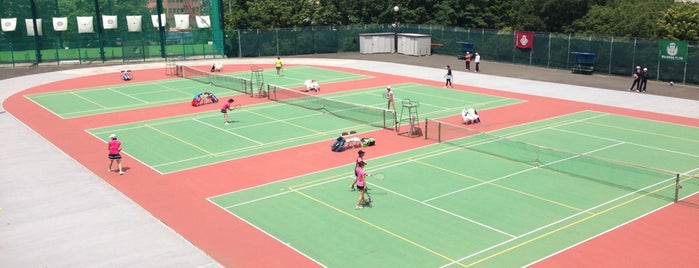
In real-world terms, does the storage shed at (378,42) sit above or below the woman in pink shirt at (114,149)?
above

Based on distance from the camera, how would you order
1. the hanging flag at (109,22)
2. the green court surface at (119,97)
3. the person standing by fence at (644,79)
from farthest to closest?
the hanging flag at (109,22), the person standing by fence at (644,79), the green court surface at (119,97)

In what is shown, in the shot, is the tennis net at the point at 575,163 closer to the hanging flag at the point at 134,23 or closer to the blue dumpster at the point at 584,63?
the blue dumpster at the point at 584,63

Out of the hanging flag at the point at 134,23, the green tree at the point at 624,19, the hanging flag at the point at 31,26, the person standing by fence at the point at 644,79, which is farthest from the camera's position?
the hanging flag at the point at 134,23

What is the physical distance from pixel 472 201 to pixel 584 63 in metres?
36.2

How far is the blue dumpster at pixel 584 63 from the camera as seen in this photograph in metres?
51.9

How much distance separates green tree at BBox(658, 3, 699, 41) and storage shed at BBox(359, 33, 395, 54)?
26677 millimetres

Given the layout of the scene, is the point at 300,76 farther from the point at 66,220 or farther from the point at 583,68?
the point at 66,220

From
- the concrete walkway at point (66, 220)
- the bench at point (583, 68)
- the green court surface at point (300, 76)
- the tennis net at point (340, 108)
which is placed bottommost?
the concrete walkway at point (66, 220)

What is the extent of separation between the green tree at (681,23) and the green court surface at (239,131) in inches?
869

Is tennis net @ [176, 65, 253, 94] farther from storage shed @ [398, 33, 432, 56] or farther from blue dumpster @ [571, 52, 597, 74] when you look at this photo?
blue dumpster @ [571, 52, 597, 74]

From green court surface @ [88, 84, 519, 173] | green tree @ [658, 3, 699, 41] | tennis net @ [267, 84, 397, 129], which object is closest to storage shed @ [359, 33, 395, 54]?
green tree @ [658, 3, 699, 41]

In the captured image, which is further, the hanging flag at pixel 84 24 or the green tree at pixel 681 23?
the hanging flag at pixel 84 24

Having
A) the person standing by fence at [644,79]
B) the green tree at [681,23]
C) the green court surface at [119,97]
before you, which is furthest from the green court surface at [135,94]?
the green tree at [681,23]

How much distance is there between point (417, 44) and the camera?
6575 cm
